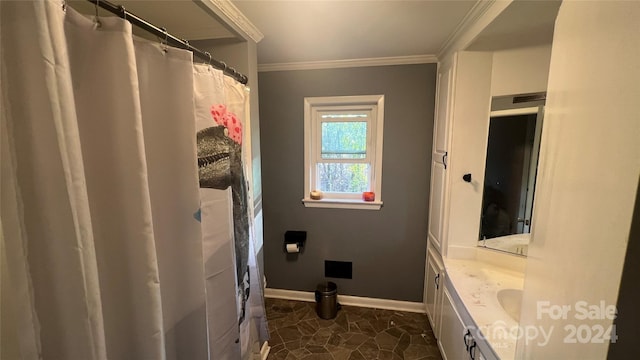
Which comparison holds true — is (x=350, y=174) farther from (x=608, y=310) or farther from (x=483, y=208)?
(x=608, y=310)

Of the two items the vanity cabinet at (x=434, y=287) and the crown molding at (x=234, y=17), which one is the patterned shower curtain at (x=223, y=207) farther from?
the vanity cabinet at (x=434, y=287)

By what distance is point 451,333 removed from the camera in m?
1.67

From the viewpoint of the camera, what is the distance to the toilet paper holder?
2.58 meters

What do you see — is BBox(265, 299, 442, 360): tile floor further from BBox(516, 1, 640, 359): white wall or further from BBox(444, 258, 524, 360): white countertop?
BBox(516, 1, 640, 359): white wall

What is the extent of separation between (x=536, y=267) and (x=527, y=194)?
1203 millimetres

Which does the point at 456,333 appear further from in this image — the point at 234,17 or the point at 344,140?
the point at 234,17

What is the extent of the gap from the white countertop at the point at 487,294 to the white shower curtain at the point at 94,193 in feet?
4.13

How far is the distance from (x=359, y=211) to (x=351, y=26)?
1.57 meters

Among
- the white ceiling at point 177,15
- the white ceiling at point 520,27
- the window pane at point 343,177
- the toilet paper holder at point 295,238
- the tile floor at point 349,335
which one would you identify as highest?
the white ceiling at point 177,15

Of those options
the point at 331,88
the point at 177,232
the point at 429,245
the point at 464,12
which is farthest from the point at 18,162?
the point at 429,245

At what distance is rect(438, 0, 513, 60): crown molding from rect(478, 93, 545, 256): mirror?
1.50 ft

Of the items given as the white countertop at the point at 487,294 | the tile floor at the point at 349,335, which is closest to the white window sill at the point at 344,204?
the white countertop at the point at 487,294

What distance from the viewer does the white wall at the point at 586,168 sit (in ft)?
1.34

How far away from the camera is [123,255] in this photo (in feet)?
2.60
